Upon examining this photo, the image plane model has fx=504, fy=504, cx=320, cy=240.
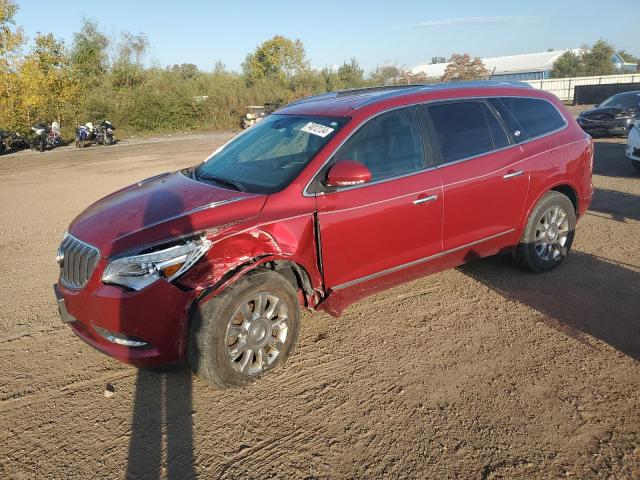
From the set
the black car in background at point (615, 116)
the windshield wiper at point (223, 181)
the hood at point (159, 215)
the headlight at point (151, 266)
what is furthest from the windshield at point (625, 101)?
the headlight at point (151, 266)

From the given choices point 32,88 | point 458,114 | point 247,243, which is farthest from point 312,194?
point 32,88

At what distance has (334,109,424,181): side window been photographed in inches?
154

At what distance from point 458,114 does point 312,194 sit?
173 cm

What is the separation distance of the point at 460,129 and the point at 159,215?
267 cm

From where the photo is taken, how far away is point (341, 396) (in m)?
3.32

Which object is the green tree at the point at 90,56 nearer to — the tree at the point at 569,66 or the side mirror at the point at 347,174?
the side mirror at the point at 347,174

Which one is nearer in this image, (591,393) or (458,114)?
(591,393)

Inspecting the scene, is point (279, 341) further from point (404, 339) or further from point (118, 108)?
point (118, 108)

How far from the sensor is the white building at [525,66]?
Result: 66438 millimetres

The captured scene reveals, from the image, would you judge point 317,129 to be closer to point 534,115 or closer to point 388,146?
point 388,146

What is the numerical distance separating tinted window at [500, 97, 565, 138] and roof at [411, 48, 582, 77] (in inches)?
2513

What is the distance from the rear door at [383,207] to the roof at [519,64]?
214ft

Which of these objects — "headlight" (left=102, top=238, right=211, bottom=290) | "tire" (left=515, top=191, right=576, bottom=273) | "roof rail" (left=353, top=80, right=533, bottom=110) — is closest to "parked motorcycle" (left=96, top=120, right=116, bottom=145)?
"roof rail" (left=353, top=80, right=533, bottom=110)

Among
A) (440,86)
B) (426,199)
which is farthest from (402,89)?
(426,199)
